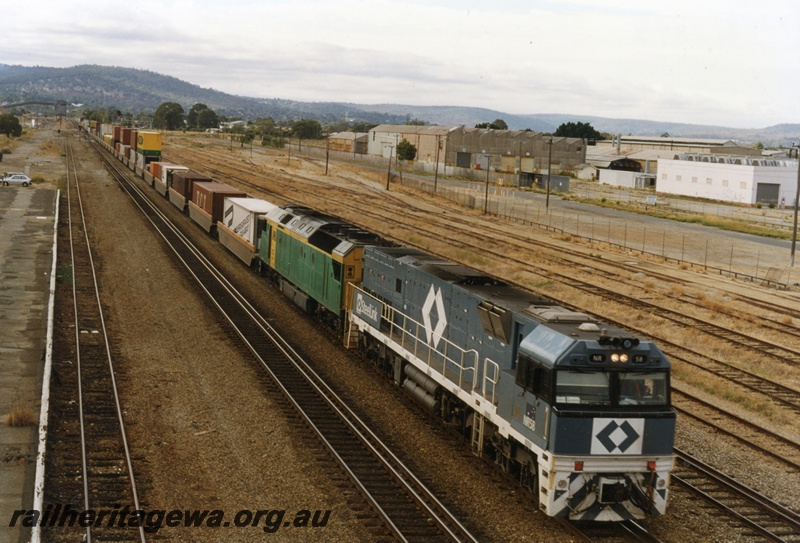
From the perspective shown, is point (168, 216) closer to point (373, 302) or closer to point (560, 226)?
point (560, 226)

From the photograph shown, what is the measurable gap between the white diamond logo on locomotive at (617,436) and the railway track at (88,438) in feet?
26.2

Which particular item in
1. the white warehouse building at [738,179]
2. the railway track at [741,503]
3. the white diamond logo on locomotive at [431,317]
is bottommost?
the railway track at [741,503]

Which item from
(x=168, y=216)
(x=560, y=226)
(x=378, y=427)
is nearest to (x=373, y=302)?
(x=378, y=427)

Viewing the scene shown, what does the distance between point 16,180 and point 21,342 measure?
59637 mm

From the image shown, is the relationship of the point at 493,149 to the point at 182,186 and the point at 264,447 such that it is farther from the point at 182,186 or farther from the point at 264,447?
the point at 264,447

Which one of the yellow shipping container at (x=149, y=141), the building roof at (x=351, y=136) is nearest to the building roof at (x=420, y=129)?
the building roof at (x=351, y=136)

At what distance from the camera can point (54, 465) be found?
56.4ft

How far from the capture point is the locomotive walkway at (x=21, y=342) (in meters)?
15.9

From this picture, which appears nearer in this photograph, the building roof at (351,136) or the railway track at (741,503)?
the railway track at (741,503)

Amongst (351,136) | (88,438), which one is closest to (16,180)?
(88,438)

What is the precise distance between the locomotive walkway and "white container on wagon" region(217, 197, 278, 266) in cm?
942

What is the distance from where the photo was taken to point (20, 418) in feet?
63.1

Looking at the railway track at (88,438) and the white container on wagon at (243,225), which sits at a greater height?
the white container on wagon at (243,225)

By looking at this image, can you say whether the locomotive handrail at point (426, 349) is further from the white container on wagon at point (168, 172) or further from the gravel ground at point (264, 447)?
the white container on wagon at point (168, 172)
